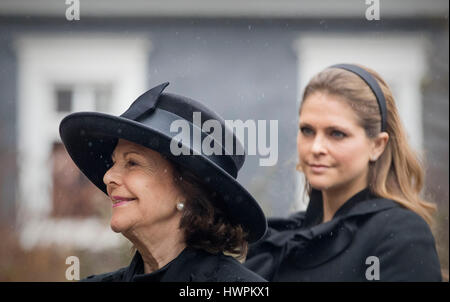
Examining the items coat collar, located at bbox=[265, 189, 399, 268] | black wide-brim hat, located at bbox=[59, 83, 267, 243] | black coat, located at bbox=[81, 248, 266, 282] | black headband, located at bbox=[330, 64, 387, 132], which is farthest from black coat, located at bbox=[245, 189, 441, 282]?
black coat, located at bbox=[81, 248, 266, 282]

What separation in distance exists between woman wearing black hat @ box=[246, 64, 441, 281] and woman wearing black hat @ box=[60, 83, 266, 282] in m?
0.59

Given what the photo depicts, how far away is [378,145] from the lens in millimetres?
Answer: 2807

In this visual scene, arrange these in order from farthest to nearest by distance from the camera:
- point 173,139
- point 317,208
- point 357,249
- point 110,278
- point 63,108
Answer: point 63,108, point 317,208, point 357,249, point 110,278, point 173,139

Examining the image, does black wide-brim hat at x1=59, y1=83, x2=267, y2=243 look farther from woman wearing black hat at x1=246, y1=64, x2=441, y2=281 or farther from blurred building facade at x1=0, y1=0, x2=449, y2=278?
blurred building facade at x1=0, y1=0, x2=449, y2=278

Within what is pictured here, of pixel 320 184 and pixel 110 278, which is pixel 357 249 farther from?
pixel 110 278

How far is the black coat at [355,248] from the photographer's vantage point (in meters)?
2.53

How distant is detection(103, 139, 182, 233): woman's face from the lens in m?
2.04

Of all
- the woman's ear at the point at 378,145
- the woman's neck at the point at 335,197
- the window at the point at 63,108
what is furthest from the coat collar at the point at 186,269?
the window at the point at 63,108

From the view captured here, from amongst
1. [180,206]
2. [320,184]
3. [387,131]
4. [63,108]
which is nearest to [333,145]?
[320,184]

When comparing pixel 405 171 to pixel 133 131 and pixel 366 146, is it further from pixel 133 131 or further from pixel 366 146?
pixel 133 131

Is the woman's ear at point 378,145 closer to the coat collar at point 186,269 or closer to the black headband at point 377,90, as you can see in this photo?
the black headband at point 377,90

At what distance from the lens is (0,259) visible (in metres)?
4.49

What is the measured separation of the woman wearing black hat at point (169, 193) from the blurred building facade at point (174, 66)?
2.45m

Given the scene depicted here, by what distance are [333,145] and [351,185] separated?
216mm
